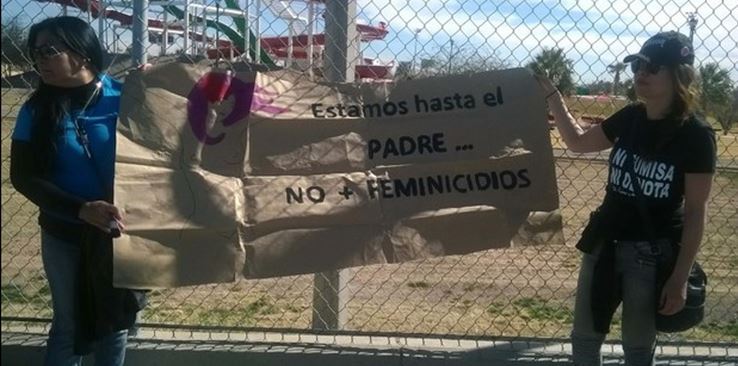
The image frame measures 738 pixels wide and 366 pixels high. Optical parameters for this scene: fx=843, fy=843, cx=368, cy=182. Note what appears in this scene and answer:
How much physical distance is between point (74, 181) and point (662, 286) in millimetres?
2244

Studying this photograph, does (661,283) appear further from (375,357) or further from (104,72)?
(104,72)

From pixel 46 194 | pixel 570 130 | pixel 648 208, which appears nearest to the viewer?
pixel 46 194

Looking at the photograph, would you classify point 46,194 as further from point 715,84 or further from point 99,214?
point 715,84

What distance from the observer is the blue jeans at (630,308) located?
321 cm

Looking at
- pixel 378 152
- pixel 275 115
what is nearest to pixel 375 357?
pixel 378 152

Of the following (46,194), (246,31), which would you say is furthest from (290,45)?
(46,194)

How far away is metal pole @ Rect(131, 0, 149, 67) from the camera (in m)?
3.61

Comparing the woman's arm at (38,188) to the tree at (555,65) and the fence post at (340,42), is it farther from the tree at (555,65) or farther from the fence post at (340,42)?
the tree at (555,65)

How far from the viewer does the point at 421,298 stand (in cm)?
533

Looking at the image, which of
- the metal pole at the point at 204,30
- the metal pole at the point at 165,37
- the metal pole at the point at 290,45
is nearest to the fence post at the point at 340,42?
the metal pole at the point at 290,45

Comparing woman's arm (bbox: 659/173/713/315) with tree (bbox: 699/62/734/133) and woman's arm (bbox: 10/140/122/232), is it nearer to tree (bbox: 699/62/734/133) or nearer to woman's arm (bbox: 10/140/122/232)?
tree (bbox: 699/62/734/133)

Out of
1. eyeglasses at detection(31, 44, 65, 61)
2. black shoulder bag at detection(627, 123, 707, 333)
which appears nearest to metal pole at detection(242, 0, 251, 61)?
eyeglasses at detection(31, 44, 65, 61)

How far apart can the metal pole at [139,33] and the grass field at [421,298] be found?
3.52ft

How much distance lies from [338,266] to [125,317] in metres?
0.90
